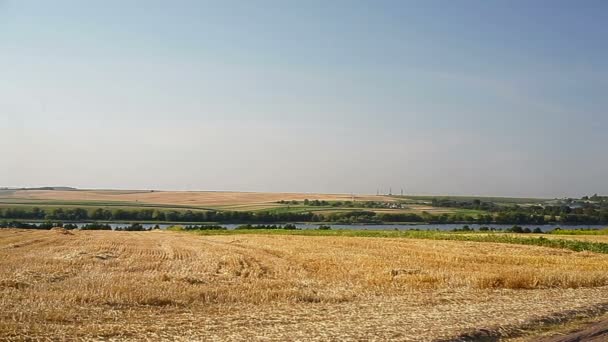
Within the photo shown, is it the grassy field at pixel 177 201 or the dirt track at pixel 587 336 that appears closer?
the dirt track at pixel 587 336

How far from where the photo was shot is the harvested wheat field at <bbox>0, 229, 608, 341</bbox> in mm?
13375

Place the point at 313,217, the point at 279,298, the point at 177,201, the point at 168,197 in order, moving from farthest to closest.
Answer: the point at 168,197
the point at 177,201
the point at 313,217
the point at 279,298

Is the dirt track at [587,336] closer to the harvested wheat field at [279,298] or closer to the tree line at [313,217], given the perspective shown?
the harvested wheat field at [279,298]

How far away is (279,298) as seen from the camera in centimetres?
1859

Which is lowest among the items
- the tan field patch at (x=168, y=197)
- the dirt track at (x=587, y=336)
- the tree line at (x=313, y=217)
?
the tree line at (x=313, y=217)

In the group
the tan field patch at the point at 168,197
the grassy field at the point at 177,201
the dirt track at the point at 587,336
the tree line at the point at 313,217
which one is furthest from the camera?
the tan field patch at the point at 168,197

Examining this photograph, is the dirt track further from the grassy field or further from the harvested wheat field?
the grassy field

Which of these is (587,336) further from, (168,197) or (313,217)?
(168,197)

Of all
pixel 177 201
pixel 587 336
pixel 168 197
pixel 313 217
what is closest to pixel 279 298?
pixel 587 336

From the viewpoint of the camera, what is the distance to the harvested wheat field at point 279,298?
1338 cm

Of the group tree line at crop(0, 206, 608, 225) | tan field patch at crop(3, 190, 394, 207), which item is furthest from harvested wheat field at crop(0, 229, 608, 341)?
tan field patch at crop(3, 190, 394, 207)

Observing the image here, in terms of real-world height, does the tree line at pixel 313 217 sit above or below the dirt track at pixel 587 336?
below

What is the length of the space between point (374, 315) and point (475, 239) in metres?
44.9

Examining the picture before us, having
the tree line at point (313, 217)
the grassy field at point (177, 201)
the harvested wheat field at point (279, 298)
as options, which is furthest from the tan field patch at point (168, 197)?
the harvested wheat field at point (279, 298)
